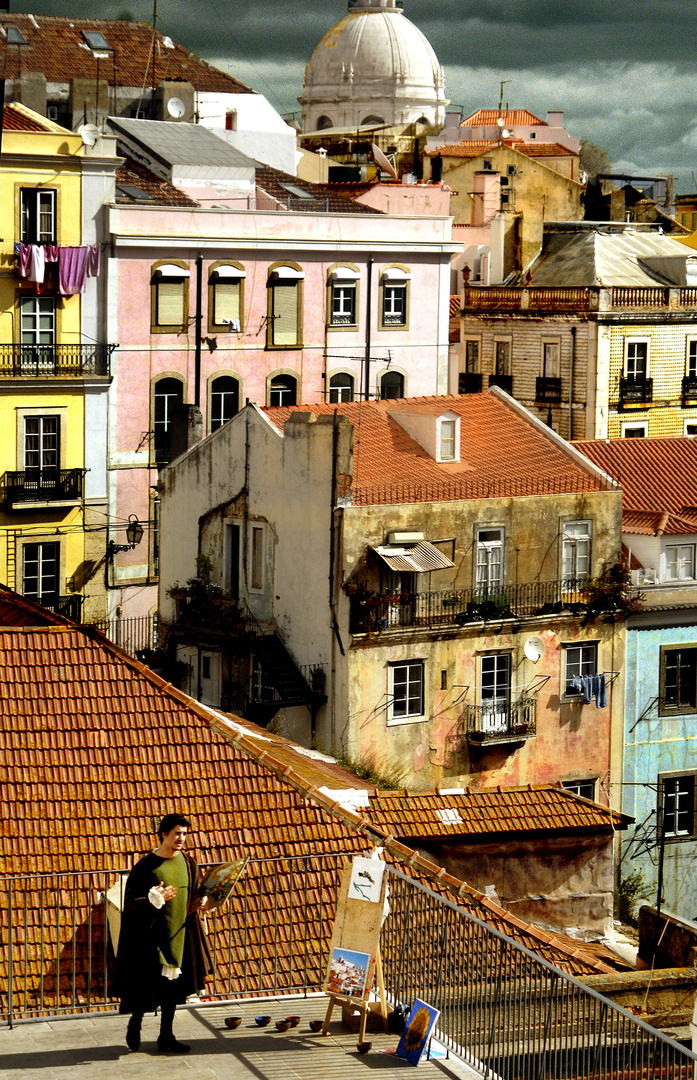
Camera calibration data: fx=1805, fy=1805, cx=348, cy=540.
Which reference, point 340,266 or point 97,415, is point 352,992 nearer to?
point 97,415

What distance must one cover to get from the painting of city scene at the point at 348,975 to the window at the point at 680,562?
82.3 feet

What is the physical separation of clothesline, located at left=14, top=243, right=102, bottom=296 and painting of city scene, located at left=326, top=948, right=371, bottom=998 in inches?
1327

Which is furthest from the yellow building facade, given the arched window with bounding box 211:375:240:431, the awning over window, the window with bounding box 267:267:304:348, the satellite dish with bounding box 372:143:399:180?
the satellite dish with bounding box 372:143:399:180

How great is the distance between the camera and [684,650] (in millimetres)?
39531

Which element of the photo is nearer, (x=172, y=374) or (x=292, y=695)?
(x=292, y=695)

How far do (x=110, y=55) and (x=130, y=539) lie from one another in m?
20.6

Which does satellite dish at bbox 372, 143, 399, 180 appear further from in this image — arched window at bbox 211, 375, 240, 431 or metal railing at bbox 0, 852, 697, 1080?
metal railing at bbox 0, 852, 697, 1080

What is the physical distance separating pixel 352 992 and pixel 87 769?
604cm

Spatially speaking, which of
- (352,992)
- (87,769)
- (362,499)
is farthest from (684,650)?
(352,992)

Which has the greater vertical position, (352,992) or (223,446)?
(223,446)

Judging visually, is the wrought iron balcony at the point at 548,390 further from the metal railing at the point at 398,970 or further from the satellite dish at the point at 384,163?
the metal railing at the point at 398,970

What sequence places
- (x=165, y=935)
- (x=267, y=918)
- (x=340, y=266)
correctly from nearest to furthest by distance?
(x=165, y=935), (x=267, y=918), (x=340, y=266)

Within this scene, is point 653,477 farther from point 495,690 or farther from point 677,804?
point 495,690

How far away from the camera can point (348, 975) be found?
1521cm
